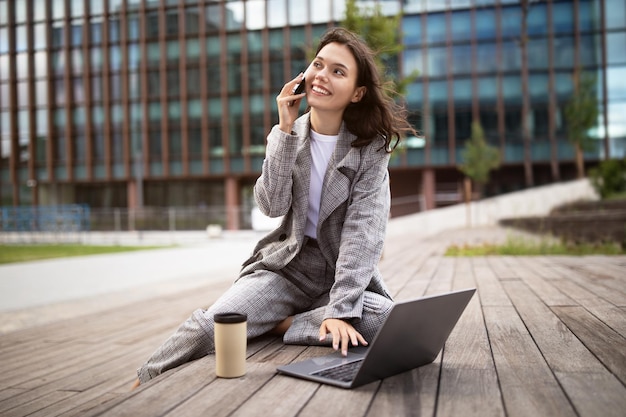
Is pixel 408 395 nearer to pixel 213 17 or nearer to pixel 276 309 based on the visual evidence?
pixel 276 309

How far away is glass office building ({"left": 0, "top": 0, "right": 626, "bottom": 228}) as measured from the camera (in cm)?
2995

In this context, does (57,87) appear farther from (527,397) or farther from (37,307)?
(527,397)

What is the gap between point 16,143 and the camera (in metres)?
36.8

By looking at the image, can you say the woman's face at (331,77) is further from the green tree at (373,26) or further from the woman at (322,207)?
the green tree at (373,26)

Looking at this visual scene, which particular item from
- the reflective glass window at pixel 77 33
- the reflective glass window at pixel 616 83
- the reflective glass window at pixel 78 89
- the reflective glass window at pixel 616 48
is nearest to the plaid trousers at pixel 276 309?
the reflective glass window at pixel 616 83

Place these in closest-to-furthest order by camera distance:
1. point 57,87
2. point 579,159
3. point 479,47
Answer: point 579,159, point 479,47, point 57,87

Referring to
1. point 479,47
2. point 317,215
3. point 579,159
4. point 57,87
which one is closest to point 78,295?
point 317,215

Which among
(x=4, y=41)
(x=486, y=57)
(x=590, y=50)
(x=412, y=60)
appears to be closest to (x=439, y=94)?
(x=412, y=60)

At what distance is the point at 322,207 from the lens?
2.76 m

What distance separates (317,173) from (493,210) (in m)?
22.2

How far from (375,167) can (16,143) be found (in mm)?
38506

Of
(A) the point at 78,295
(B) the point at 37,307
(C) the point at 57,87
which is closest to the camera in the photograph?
(B) the point at 37,307

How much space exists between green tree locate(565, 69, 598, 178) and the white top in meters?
25.7

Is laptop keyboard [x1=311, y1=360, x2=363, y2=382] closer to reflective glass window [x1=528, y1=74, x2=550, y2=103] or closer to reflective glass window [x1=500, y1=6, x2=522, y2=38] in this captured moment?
reflective glass window [x1=528, y1=74, x2=550, y2=103]
